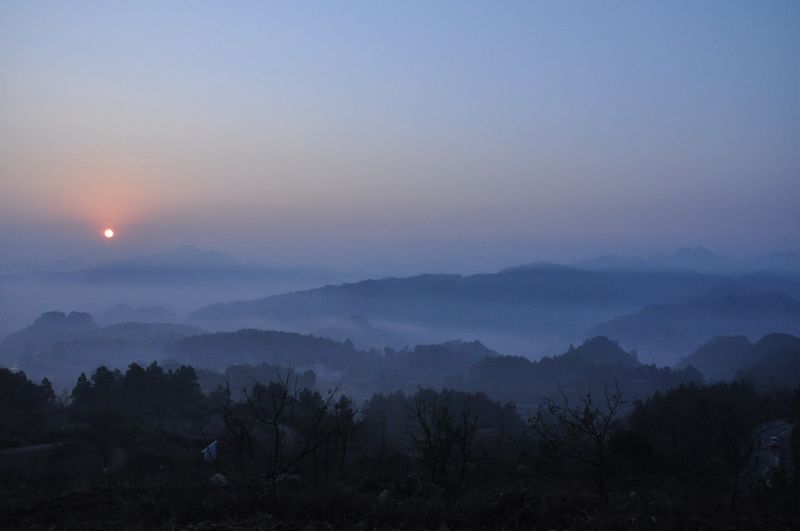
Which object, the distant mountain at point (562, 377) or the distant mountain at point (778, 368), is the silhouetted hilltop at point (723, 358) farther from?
the distant mountain at point (562, 377)

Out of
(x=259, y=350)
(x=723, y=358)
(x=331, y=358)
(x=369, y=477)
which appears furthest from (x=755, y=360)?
(x=369, y=477)

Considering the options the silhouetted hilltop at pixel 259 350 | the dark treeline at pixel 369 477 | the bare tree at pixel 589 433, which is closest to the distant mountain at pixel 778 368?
the dark treeline at pixel 369 477

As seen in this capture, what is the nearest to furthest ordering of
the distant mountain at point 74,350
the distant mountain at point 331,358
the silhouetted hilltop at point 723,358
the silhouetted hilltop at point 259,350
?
the silhouetted hilltop at point 723,358 < the distant mountain at point 331,358 < the distant mountain at point 74,350 < the silhouetted hilltop at point 259,350

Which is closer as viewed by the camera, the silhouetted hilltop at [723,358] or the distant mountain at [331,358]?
the silhouetted hilltop at [723,358]

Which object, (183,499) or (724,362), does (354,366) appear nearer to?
(724,362)

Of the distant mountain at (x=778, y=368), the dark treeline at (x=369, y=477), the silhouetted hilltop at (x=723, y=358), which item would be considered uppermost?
the dark treeline at (x=369, y=477)

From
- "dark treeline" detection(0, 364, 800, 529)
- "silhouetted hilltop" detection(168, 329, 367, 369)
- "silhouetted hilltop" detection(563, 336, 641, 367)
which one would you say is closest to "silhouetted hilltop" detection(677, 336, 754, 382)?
"silhouetted hilltop" detection(563, 336, 641, 367)
